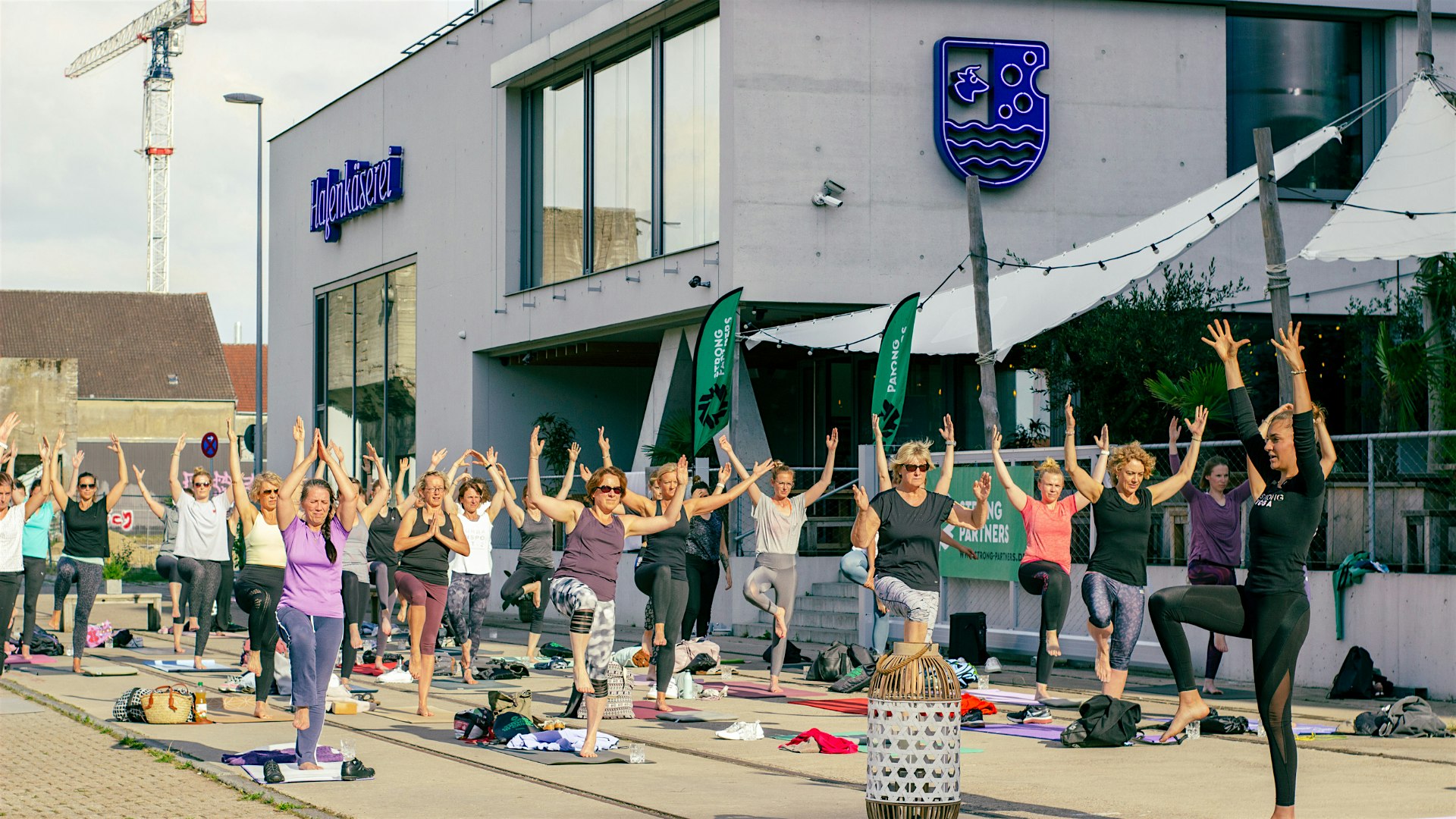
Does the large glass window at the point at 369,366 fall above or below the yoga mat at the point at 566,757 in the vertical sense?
above

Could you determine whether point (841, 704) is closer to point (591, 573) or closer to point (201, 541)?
point (591, 573)

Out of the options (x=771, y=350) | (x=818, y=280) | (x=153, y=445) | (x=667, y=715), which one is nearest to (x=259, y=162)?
(x=771, y=350)

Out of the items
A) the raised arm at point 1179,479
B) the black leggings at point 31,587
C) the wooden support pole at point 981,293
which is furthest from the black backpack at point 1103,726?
the black leggings at point 31,587

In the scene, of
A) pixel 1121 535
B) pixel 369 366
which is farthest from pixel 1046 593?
pixel 369 366

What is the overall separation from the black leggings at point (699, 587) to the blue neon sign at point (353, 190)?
20.5m

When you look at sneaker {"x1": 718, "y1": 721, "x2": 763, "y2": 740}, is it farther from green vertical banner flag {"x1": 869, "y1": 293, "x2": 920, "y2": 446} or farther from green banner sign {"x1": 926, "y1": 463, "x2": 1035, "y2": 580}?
green vertical banner flag {"x1": 869, "y1": 293, "x2": 920, "y2": 446}

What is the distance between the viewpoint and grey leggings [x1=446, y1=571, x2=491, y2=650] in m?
16.4

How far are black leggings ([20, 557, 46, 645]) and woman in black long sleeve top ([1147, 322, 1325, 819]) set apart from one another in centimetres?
1357

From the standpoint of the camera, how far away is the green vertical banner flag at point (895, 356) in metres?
20.9

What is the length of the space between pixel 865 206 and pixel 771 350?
558 centimetres

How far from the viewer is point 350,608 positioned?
49.0ft

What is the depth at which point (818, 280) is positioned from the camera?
24.8m

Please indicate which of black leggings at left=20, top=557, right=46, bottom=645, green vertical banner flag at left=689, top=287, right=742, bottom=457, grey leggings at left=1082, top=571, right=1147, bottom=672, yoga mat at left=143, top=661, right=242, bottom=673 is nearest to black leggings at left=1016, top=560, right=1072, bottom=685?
grey leggings at left=1082, top=571, right=1147, bottom=672

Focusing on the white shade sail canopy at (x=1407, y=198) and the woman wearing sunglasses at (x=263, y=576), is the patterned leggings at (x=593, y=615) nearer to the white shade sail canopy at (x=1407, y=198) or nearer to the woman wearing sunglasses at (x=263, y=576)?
the woman wearing sunglasses at (x=263, y=576)
